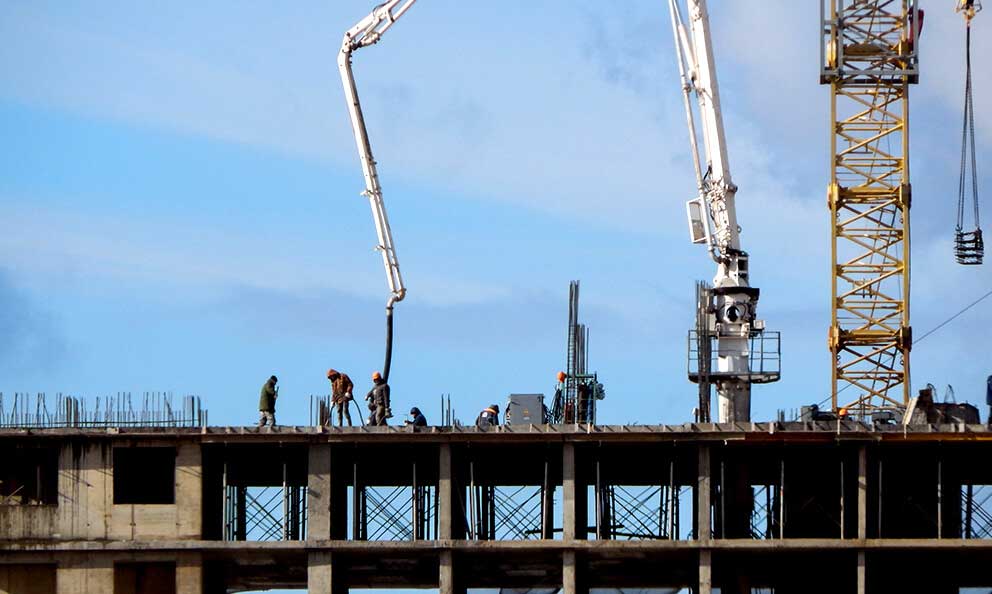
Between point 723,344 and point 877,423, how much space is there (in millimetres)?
8492

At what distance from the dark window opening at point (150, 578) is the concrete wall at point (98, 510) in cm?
121

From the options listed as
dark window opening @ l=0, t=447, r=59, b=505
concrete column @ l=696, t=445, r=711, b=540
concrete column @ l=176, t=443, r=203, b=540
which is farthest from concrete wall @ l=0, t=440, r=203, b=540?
concrete column @ l=696, t=445, r=711, b=540

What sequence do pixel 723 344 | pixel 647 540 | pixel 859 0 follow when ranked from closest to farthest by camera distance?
1. pixel 647 540
2. pixel 723 344
3. pixel 859 0

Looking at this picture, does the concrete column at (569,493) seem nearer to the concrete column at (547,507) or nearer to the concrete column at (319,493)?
the concrete column at (547,507)

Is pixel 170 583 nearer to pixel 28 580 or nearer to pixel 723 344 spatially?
pixel 28 580

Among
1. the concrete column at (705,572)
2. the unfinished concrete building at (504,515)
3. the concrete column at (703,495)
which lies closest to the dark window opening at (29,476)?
the unfinished concrete building at (504,515)

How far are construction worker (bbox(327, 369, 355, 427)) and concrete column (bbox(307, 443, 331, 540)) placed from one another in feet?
4.29

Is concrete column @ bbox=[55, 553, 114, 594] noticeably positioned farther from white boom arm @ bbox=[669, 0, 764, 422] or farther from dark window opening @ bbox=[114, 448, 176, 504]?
white boom arm @ bbox=[669, 0, 764, 422]

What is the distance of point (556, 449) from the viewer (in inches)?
3848

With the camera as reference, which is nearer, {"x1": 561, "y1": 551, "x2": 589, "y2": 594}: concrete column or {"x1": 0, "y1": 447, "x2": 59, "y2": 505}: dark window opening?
{"x1": 561, "y1": 551, "x2": 589, "y2": 594}: concrete column

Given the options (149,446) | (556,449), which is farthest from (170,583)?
(556,449)

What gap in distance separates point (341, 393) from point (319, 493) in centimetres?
349

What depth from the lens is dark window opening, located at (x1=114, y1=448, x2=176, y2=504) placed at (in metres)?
96.1

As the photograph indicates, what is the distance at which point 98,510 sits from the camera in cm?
9494
